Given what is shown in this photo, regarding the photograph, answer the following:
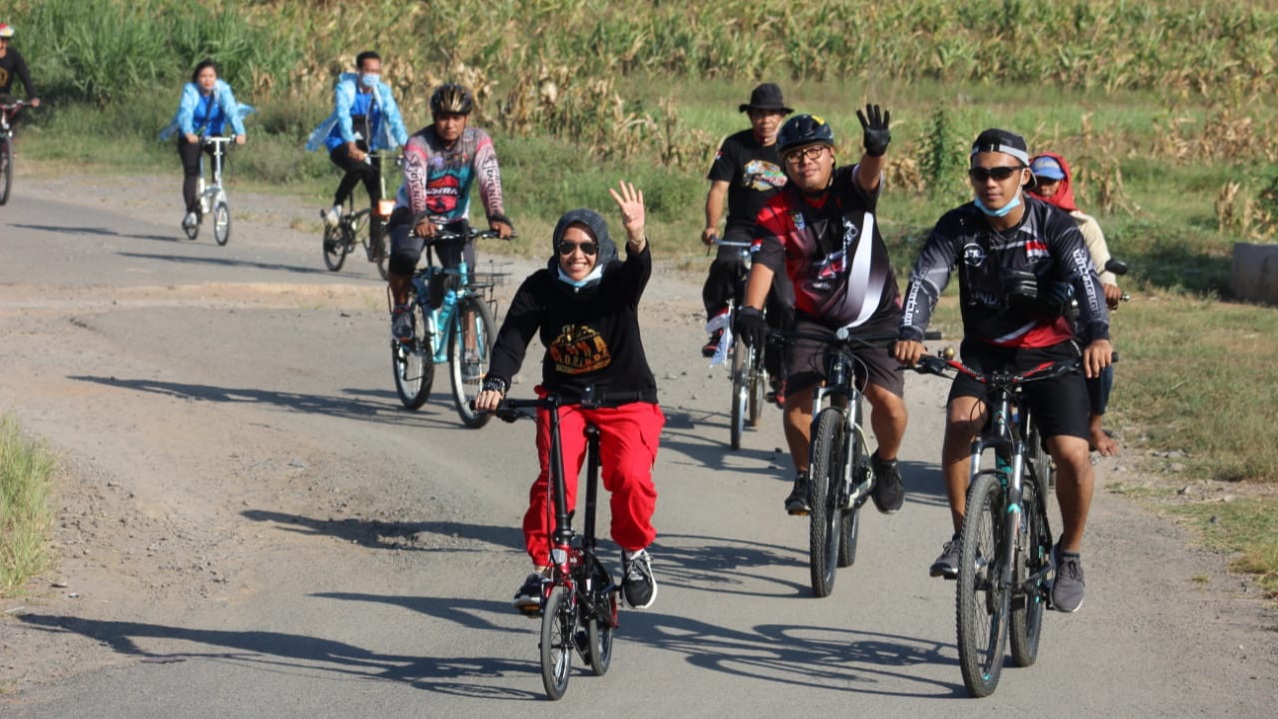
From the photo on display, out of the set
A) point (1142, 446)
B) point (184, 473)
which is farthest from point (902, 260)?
point (184, 473)

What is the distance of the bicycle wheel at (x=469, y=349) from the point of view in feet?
37.0

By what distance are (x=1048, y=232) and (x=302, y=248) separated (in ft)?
47.2

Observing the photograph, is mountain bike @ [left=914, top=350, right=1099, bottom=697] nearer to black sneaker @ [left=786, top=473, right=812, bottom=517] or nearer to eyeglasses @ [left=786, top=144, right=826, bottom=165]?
black sneaker @ [left=786, top=473, right=812, bottom=517]

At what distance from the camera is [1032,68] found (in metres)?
37.8

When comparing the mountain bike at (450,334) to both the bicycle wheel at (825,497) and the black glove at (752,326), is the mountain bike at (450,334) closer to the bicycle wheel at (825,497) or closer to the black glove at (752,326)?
the bicycle wheel at (825,497)

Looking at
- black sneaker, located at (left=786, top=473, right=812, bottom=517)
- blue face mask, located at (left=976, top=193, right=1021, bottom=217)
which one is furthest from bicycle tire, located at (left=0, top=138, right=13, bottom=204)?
blue face mask, located at (left=976, top=193, right=1021, bottom=217)

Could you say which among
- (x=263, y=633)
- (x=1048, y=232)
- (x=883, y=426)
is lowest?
(x=263, y=633)

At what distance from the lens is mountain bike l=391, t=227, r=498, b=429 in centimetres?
1132

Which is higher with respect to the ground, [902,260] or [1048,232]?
[1048,232]

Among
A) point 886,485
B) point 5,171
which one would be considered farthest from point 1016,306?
point 5,171

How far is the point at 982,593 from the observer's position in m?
6.60

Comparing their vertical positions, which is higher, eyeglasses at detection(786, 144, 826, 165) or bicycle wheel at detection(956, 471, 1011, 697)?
eyeglasses at detection(786, 144, 826, 165)

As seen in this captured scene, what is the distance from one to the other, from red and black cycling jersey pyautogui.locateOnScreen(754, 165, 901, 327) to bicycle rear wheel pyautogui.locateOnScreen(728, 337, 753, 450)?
2718 mm

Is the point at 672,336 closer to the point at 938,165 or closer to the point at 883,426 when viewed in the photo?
the point at 883,426
